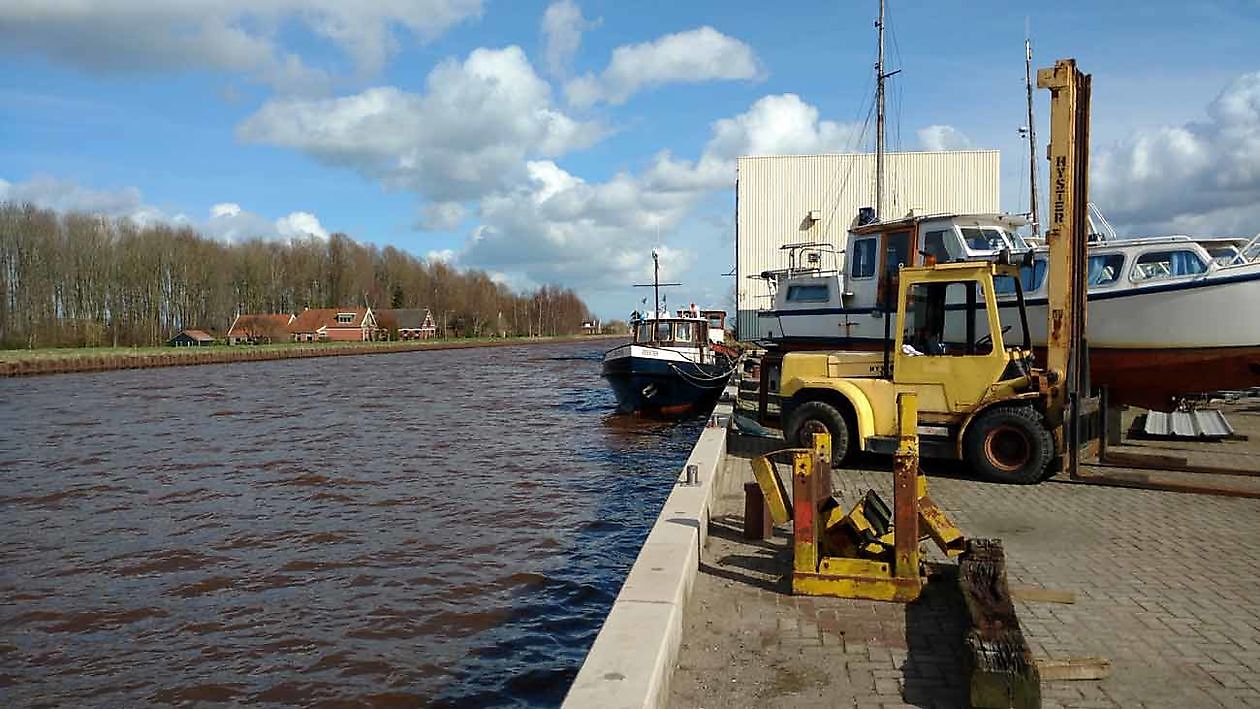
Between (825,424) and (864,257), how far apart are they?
228 inches

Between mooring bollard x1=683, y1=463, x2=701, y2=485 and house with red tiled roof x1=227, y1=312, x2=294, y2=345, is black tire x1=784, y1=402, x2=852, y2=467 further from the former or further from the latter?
house with red tiled roof x1=227, y1=312, x2=294, y2=345

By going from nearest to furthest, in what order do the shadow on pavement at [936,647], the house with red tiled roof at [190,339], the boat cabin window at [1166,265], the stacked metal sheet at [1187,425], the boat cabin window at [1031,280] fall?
the shadow on pavement at [936,647]
the boat cabin window at [1166,265]
the stacked metal sheet at [1187,425]
the boat cabin window at [1031,280]
the house with red tiled roof at [190,339]

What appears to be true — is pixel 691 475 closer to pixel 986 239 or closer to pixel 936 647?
pixel 936 647

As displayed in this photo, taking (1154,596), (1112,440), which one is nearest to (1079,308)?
(1112,440)

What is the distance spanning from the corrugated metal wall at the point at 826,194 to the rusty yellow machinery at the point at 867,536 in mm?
26710

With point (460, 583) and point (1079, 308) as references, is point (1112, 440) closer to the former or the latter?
point (1079, 308)

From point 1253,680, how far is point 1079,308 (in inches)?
251

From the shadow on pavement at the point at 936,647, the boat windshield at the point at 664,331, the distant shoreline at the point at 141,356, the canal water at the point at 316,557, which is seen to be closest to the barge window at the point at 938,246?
the canal water at the point at 316,557

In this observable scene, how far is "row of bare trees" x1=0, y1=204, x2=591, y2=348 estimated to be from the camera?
72125 mm

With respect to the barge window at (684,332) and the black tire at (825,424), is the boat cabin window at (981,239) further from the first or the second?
the barge window at (684,332)

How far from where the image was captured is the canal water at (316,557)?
6922 millimetres

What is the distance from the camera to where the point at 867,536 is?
20.4 ft

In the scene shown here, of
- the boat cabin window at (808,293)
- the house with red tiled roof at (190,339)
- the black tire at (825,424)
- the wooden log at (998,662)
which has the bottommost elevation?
the wooden log at (998,662)

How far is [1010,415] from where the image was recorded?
979 centimetres
